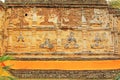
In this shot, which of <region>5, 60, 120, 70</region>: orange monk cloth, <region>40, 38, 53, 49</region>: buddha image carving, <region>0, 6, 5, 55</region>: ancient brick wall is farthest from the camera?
<region>40, 38, 53, 49</region>: buddha image carving

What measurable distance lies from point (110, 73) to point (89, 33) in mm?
2469

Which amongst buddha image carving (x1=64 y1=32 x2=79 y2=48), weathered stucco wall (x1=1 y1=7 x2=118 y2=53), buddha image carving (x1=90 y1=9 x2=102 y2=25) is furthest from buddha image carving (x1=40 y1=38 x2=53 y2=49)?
buddha image carving (x1=90 y1=9 x2=102 y2=25)

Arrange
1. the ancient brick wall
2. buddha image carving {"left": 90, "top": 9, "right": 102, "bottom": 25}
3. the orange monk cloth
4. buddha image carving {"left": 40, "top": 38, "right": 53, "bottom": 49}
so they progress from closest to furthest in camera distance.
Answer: the orange monk cloth, the ancient brick wall, buddha image carving {"left": 40, "top": 38, "right": 53, "bottom": 49}, buddha image carving {"left": 90, "top": 9, "right": 102, "bottom": 25}

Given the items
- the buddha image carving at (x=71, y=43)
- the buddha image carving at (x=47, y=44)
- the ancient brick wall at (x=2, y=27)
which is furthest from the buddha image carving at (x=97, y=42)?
the ancient brick wall at (x=2, y=27)

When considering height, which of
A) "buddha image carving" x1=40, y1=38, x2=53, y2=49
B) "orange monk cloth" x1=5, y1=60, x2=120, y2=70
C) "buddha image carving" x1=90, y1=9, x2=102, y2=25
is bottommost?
"orange monk cloth" x1=5, y1=60, x2=120, y2=70

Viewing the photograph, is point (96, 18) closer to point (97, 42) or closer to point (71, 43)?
point (97, 42)

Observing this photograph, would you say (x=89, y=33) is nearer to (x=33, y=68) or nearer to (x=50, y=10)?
(x=50, y=10)

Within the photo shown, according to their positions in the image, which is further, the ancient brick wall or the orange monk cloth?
the ancient brick wall

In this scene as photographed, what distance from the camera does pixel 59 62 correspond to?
1398cm

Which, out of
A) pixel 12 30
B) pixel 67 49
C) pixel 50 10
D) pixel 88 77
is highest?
pixel 50 10

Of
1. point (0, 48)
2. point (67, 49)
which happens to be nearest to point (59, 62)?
point (67, 49)

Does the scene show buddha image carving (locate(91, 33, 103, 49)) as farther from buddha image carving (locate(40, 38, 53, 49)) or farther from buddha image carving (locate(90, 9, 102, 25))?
buddha image carving (locate(40, 38, 53, 49))

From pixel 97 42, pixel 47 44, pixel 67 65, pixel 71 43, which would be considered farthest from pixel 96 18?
pixel 67 65

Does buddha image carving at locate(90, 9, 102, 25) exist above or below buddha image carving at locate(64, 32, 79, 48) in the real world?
above
